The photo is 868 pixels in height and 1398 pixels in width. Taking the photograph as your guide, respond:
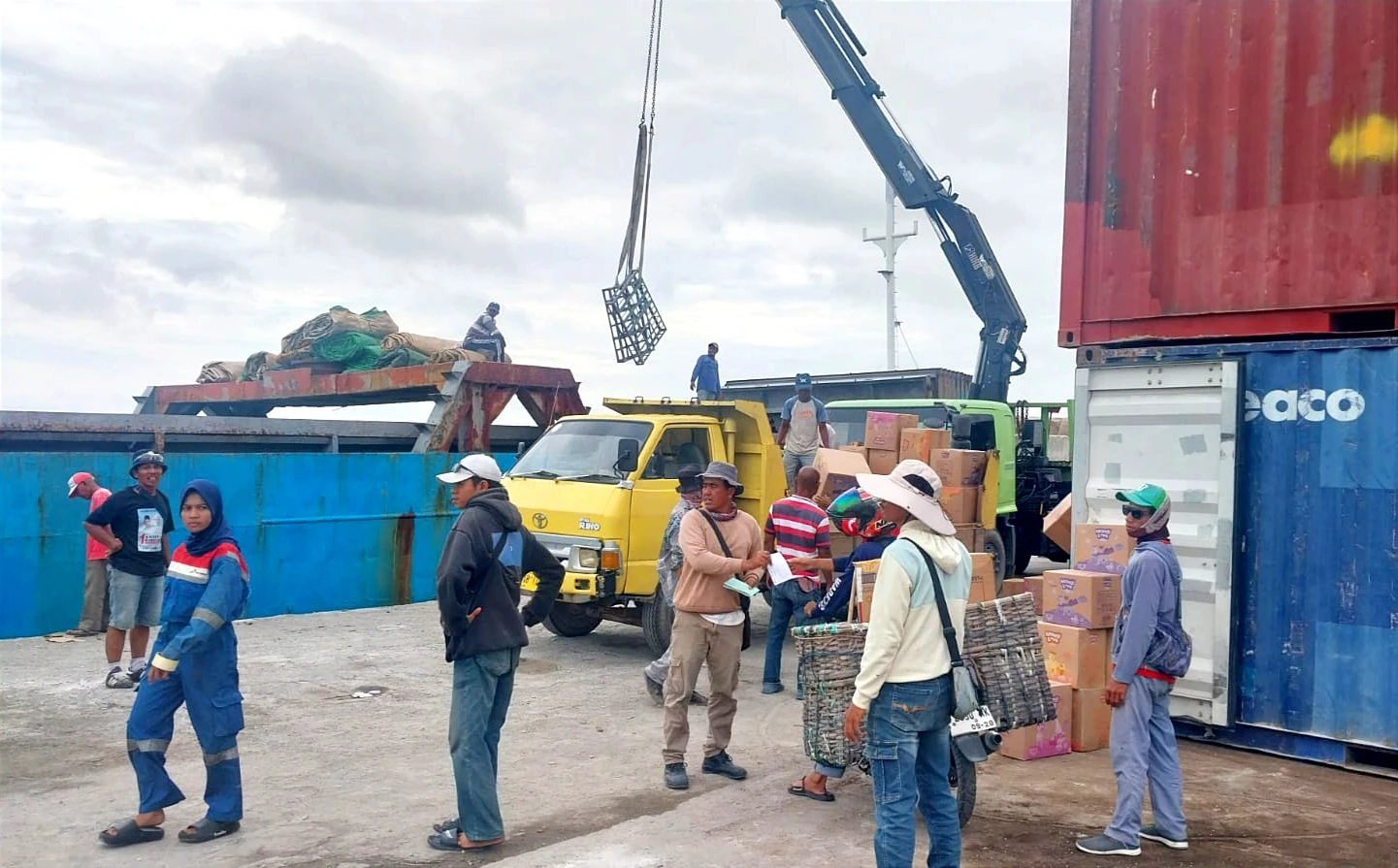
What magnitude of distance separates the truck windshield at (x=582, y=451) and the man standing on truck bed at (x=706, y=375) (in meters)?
5.52

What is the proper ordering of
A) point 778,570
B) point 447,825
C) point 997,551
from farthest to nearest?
point 997,551, point 778,570, point 447,825

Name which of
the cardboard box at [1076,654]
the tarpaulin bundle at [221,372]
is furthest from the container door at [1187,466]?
the tarpaulin bundle at [221,372]

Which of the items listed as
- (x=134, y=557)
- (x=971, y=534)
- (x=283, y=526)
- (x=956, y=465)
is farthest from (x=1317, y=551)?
(x=283, y=526)

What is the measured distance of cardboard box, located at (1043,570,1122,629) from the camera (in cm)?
703

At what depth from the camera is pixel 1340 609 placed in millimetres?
6652

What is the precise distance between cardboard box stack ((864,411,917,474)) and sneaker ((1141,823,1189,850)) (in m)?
5.59

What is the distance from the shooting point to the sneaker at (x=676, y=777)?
6.03 metres

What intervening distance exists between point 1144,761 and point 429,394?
10.3 meters

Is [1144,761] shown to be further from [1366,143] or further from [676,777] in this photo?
[1366,143]

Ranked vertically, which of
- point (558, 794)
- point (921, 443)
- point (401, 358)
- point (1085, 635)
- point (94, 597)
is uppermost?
point (401, 358)

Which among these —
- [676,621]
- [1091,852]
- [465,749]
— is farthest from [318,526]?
[1091,852]

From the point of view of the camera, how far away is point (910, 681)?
417cm

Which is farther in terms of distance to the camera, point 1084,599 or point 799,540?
point 799,540

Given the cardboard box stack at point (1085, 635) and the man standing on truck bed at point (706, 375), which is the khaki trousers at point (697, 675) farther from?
the man standing on truck bed at point (706, 375)
